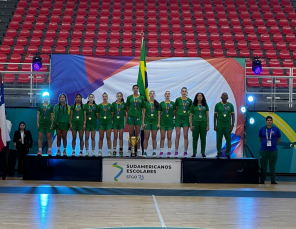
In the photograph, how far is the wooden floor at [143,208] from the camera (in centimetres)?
587

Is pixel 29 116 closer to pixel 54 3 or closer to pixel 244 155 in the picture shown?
pixel 244 155

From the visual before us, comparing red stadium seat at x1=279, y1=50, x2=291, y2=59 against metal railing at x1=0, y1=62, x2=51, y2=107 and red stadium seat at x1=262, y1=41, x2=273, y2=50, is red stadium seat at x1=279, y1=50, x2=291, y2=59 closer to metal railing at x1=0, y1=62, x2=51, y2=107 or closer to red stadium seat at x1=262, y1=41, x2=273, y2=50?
red stadium seat at x1=262, y1=41, x2=273, y2=50

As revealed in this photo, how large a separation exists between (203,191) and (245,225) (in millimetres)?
3311

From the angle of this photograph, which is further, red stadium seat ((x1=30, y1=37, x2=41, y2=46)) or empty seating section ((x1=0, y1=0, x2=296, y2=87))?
red stadium seat ((x1=30, y1=37, x2=41, y2=46))

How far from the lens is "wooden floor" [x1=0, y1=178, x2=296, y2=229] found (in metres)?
5.87

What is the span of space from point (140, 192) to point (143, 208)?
5.88ft

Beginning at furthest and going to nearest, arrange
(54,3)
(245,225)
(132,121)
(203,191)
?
1. (54,3)
2. (132,121)
3. (203,191)
4. (245,225)

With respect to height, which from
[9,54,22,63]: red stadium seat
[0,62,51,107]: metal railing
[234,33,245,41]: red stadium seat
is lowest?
[0,62,51,107]: metal railing

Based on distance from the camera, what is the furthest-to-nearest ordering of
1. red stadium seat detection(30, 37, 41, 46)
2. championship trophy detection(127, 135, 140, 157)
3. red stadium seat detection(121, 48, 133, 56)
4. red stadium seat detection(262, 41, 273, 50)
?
red stadium seat detection(262, 41, 273, 50), red stadium seat detection(30, 37, 41, 46), red stadium seat detection(121, 48, 133, 56), championship trophy detection(127, 135, 140, 157)

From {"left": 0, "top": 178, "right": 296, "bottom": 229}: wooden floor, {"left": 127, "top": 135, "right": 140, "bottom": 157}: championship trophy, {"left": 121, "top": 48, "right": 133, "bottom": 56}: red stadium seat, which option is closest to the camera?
{"left": 0, "top": 178, "right": 296, "bottom": 229}: wooden floor

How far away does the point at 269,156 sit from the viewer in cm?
1065

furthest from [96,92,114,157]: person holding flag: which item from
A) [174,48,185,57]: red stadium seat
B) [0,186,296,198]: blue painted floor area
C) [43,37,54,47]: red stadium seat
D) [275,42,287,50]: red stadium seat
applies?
[275,42,287,50]: red stadium seat

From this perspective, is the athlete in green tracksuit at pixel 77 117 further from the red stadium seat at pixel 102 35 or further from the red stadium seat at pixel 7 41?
the red stadium seat at pixel 7 41

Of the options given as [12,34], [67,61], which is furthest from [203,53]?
[12,34]
